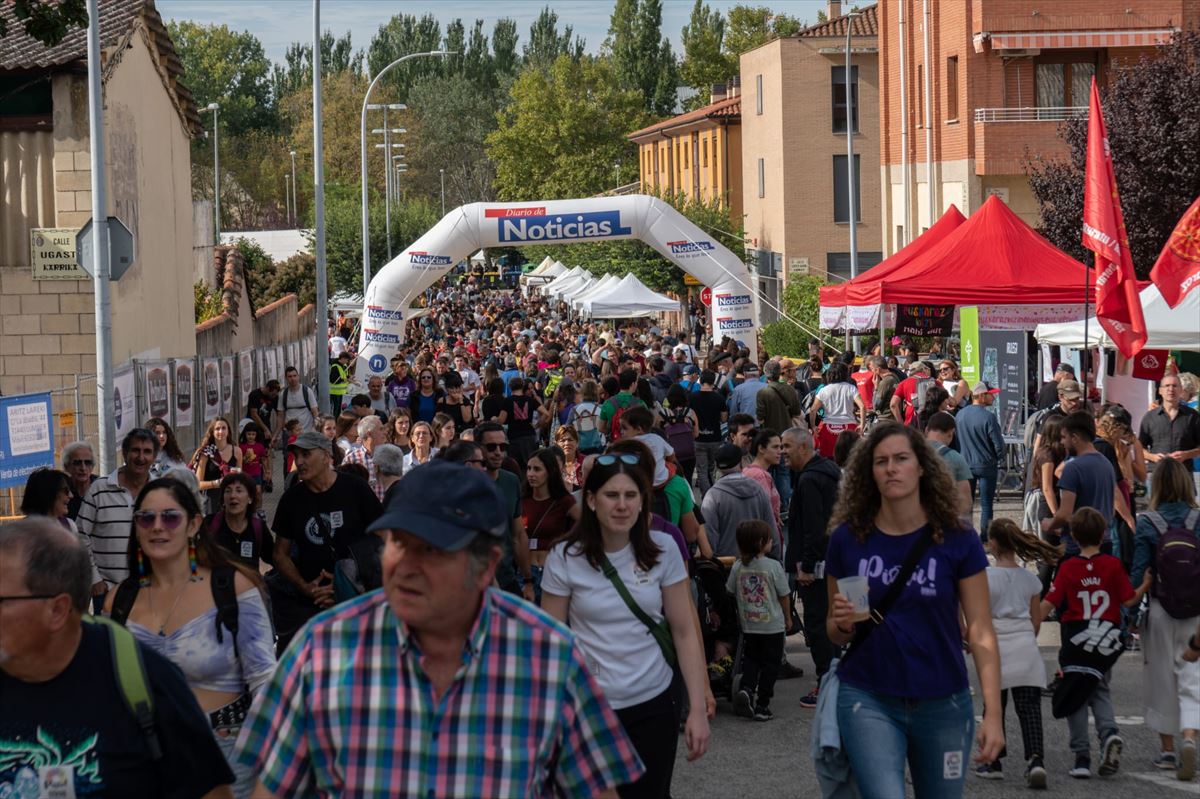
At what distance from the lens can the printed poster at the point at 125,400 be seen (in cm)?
1658

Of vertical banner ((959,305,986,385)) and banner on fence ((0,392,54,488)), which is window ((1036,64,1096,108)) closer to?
vertical banner ((959,305,986,385))

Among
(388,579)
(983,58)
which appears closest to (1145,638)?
(388,579)

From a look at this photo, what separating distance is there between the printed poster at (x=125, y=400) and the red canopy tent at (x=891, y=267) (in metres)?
8.81

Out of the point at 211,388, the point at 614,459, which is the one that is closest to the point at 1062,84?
the point at 211,388

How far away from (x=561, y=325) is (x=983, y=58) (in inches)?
835

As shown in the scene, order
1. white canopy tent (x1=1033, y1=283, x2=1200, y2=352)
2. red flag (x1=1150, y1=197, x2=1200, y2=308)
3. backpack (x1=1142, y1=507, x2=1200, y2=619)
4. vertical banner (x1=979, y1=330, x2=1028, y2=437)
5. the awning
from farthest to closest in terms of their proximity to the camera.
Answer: the awning < vertical banner (x1=979, y1=330, x2=1028, y2=437) < white canopy tent (x1=1033, y1=283, x2=1200, y2=352) < red flag (x1=1150, y1=197, x2=1200, y2=308) < backpack (x1=1142, y1=507, x2=1200, y2=619)

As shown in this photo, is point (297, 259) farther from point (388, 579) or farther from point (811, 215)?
point (388, 579)

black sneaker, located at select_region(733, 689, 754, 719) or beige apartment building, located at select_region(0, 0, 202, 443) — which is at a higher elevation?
beige apartment building, located at select_region(0, 0, 202, 443)

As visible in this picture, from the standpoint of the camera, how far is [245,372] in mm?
24844

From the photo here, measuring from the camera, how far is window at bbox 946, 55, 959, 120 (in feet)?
129

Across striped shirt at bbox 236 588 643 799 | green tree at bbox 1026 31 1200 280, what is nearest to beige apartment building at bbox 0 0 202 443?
striped shirt at bbox 236 588 643 799

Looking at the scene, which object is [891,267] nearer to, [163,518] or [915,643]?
[915,643]

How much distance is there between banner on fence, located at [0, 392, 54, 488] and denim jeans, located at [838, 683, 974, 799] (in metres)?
9.41

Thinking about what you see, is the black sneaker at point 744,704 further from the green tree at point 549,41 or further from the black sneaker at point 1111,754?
the green tree at point 549,41
